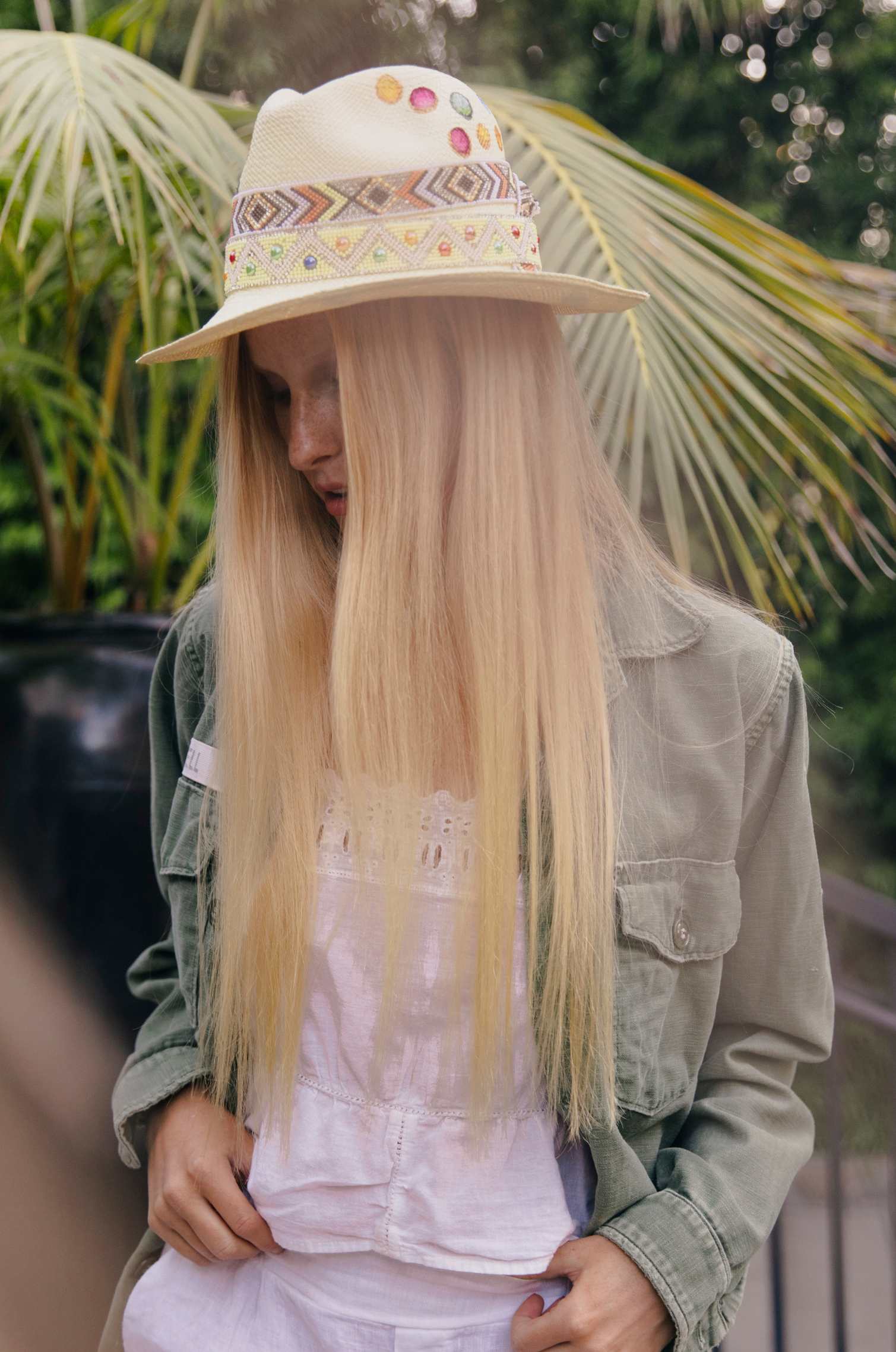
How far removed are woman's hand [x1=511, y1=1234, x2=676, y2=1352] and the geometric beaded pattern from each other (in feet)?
2.76

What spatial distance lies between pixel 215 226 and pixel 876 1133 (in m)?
2.96

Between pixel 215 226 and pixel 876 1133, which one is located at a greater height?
pixel 215 226

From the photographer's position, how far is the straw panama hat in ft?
3.00

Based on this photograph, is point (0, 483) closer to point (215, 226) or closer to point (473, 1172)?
point (215, 226)

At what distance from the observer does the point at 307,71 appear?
2564mm

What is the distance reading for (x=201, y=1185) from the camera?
1001 millimetres

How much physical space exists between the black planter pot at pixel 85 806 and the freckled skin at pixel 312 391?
2.33 ft

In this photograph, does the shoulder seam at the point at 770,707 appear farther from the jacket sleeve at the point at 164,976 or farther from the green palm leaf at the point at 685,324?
the jacket sleeve at the point at 164,976

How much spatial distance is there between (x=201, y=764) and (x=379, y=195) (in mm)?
539

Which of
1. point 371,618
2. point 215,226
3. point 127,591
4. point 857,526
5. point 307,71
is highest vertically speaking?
point 307,71

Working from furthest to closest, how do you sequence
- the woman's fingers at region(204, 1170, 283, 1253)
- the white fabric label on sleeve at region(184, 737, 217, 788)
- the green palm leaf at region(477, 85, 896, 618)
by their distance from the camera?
the green palm leaf at region(477, 85, 896, 618) < the white fabric label on sleeve at region(184, 737, 217, 788) < the woman's fingers at region(204, 1170, 283, 1253)

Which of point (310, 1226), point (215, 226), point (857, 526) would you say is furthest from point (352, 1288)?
point (215, 226)

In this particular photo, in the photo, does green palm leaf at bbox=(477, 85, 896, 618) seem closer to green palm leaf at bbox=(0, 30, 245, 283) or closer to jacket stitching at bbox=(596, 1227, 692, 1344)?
green palm leaf at bbox=(0, 30, 245, 283)

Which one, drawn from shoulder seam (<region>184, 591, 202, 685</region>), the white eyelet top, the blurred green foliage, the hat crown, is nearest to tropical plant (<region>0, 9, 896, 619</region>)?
the hat crown
